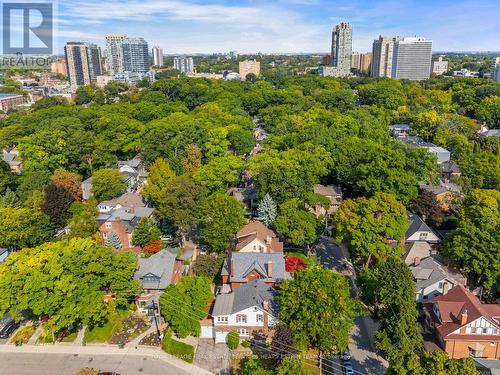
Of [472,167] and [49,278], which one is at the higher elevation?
[472,167]

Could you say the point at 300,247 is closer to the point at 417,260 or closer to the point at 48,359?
the point at 417,260

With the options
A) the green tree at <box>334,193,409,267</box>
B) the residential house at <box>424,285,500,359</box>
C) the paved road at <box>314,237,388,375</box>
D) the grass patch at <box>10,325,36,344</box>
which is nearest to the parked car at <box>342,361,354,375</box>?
the paved road at <box>314,237,388,375</box>

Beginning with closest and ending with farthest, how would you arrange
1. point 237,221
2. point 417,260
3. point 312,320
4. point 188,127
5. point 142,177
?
point 312,320 < point 417,260 < point 237,221 < point 142,177 < point 188,127

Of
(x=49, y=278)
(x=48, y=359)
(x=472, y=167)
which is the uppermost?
(x=472, y=167)

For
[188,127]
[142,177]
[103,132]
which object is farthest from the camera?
[103,132]

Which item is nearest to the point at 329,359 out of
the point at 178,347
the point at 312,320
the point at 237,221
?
the point at 312,320

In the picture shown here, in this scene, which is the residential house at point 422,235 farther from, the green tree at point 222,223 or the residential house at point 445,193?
the green tree at point 222,223

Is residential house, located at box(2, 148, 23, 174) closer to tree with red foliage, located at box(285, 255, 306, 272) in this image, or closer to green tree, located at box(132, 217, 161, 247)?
green tree, located at box(132, 217, 161, 247)
